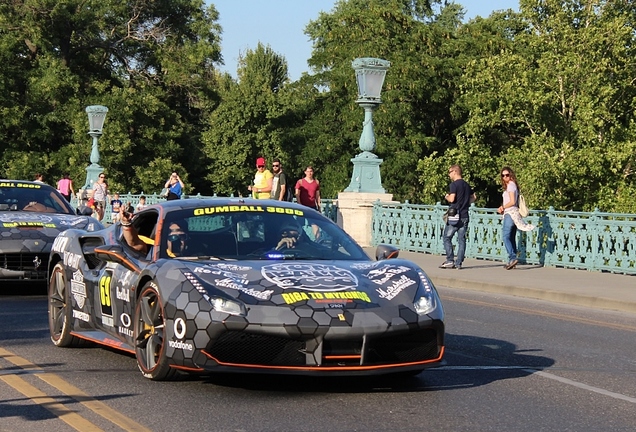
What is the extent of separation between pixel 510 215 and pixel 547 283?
2870 millimetres

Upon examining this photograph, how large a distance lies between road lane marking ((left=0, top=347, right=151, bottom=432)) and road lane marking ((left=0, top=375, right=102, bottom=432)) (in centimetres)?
13

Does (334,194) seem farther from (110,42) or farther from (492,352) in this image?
(492,352)

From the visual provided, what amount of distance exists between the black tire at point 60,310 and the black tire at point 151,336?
1.80 m

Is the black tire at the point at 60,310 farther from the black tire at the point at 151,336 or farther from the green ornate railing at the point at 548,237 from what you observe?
the green ornate railing at the point at 548,237

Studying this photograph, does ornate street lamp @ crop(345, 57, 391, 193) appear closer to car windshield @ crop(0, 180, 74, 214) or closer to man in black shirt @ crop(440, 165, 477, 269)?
man in black shirt @ crop(440, 165, 477, 269)

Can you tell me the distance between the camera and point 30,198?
15.9 metres

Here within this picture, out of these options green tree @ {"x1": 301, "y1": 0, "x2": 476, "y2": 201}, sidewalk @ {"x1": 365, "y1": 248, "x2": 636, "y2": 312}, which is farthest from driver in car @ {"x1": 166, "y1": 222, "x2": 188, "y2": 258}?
green tree @ {"x1": 301, "y1": 0, "x2": 476, "y2": 201}

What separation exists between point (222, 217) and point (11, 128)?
188ft

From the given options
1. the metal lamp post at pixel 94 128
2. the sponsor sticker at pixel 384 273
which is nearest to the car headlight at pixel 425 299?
the sponsor sticker at pixel 384 273

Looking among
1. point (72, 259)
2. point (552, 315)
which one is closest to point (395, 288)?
point (72, 259)

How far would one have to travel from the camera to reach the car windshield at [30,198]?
1574 cm

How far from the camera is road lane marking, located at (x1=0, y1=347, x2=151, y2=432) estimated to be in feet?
21.6

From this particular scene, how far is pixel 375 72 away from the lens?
2744cm

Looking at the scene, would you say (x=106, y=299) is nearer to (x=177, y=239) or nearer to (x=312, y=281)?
(x=177, y=239)
